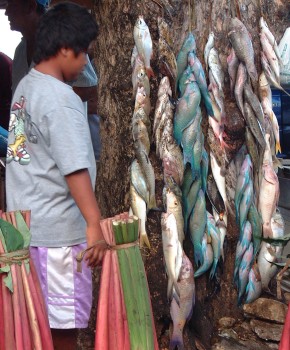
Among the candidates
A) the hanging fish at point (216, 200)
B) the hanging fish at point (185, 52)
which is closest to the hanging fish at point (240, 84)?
the hanging fish at point (185, 52)

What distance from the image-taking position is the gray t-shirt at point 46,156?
2.59 metres

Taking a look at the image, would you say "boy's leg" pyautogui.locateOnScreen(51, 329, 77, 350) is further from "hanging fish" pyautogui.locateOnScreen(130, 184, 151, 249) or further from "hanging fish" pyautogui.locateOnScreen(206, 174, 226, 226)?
"hanging fish" pyautogui.locateOnScreen(206, 174, 226, 226)

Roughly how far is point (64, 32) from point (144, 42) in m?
0.83

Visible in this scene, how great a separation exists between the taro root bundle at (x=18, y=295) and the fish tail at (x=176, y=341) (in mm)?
1321

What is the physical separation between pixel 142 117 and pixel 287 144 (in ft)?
15.6

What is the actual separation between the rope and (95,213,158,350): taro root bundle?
261 millimetres

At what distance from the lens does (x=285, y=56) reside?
394 centimetres

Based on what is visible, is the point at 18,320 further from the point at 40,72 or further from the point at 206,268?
the point at 206,268

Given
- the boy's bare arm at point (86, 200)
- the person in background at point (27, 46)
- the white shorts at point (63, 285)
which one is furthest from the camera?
the person in background at point (27, 46)

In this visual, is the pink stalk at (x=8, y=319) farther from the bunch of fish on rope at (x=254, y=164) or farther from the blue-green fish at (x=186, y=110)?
the bunch of fish on rope at (x=254, y=164)

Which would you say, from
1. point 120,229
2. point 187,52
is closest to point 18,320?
point 120,229

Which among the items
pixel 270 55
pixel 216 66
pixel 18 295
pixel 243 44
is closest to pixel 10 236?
pixel 18 295

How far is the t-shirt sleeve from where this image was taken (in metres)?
2.57

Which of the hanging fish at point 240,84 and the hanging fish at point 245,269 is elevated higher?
the hanging fish at point 240,84
